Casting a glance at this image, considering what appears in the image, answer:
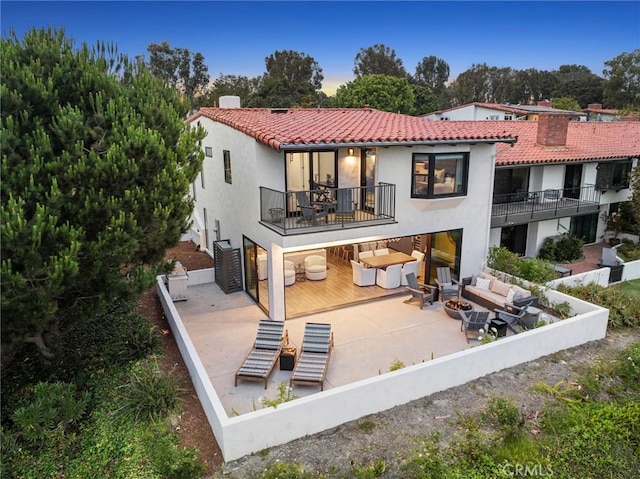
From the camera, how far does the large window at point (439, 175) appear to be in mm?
13742

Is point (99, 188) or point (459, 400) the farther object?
point (459, 400)

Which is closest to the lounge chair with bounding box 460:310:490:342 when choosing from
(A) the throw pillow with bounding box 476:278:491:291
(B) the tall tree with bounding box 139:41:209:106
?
(A) the throw pillow with bounding box 476:278:491:291

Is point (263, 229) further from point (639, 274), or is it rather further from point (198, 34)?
point (198, 34)

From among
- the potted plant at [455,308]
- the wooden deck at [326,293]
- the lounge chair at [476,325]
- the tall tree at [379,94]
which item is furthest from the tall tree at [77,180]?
the tall tree at [379,94]

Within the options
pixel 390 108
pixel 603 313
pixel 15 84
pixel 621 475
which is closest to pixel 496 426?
pixel 621 475

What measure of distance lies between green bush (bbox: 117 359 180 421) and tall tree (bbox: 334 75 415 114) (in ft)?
160

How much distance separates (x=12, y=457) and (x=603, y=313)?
45.4ft

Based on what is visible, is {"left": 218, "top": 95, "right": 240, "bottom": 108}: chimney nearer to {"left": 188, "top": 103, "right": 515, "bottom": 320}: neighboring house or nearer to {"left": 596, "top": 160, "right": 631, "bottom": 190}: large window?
{"left": 188, "top": 103, "right": 515, "bottom": 320}: neighboring house

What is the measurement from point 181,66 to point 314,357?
6373 cm

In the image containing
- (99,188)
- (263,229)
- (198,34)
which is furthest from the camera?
(198,34)

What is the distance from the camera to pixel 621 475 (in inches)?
295

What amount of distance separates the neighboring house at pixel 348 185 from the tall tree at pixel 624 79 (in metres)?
59.5

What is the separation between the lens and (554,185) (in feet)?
66.5

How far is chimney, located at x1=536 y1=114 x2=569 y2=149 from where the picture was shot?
20.3 meters
